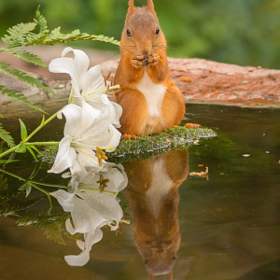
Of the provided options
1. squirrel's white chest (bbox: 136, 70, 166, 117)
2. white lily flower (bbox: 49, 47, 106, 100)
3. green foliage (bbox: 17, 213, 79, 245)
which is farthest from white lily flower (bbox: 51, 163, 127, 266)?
squirrel's white chest (bbox: 136, 70, 166, 117)

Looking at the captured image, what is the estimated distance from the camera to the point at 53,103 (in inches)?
102

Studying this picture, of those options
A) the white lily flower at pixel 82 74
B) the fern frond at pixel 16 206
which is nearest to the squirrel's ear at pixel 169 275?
the fern frond at pixel 16 206

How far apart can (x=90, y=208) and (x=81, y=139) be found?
262 mm

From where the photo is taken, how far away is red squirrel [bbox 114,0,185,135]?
1.96 metres

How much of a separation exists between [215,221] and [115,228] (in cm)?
23

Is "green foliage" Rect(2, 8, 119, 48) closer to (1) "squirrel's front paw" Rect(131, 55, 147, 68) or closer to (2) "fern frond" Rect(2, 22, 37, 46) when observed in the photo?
(2) "fern frond" Rect(2, 22, 37, 46)

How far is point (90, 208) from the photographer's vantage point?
124cm

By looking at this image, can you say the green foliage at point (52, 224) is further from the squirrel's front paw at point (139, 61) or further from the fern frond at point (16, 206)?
the squirrel's front paw at point (139, 61)

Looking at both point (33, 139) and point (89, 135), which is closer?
point (89, 135)

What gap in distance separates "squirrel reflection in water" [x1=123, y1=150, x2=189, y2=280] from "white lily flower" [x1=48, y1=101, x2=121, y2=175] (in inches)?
5.5

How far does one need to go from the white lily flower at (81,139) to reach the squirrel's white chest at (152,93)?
0.53 metres

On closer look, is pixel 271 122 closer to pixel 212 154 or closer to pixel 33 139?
pixel 212 154

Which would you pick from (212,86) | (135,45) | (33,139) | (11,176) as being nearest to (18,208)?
(11,176)

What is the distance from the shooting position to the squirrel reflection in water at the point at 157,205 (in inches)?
39.1
